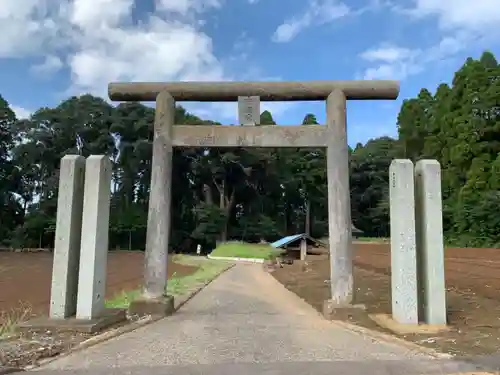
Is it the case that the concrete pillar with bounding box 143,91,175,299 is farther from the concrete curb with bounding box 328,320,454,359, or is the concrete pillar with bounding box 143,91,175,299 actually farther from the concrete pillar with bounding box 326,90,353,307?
the concrete curb with bounding box 328,320,454,359

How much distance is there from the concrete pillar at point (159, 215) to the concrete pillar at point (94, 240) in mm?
1341

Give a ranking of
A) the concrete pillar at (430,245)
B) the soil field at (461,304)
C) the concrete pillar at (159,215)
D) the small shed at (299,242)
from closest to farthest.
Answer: the soil field at (461,304) < the concrete pillar at (430,245) < the concrete pillar at (159,215) < the small shed at (299,242)

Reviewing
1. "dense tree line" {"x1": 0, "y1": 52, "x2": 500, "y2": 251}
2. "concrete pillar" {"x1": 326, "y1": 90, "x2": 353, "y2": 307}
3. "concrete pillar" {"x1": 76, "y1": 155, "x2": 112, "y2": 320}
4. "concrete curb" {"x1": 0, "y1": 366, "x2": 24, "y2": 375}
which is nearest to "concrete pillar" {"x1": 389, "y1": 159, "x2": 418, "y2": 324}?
"concrete pillar" {"x1": 326, "y1": 90, "x2": 353, "y2": 307}

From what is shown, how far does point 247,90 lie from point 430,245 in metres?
4.21

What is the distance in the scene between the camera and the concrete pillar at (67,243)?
7.07 metres

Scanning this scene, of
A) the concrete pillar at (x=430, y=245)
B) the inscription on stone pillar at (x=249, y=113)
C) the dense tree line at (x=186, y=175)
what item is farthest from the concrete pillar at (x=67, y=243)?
the dense tree line at (x=186, y=175)

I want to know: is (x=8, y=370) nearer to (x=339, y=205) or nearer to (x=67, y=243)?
(x=67, y=243)

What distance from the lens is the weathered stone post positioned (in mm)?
8625

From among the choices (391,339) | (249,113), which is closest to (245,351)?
(391,339)

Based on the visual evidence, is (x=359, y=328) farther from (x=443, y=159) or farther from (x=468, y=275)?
(x=443, y=159)

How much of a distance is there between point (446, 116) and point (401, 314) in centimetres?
3513

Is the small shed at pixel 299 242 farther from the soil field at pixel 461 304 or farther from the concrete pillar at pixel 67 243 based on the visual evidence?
the concrete pillar at pixel 67 243

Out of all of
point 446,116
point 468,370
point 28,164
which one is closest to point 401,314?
point 468,370

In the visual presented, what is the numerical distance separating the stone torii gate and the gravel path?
0.82m
